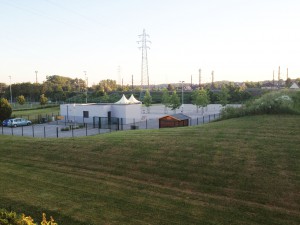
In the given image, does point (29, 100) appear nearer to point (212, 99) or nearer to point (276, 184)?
point (212, 99)

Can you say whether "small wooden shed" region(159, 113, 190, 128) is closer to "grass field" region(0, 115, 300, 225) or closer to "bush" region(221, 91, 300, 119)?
"bush" region(221, 91, 300, 119)

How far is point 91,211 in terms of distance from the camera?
33.2 ft

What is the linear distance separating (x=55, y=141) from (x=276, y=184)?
52.9 feet

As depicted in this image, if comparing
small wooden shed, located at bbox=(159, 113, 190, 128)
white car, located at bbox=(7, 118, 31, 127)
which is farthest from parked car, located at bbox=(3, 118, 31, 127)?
small wooden shed, located at bbox=(159, 113, 190, 128)

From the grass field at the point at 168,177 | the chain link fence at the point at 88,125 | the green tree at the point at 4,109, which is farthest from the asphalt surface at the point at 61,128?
the grass field at the point at 168,177

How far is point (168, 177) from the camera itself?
532 inches

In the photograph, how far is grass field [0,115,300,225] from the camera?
9.97m

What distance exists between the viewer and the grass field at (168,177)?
9969mm

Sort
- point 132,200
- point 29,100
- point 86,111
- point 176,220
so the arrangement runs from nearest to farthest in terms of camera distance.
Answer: point 176,220
point 132,200
point 86,111
point 29,100

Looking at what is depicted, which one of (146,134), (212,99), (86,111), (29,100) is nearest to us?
(146,134)

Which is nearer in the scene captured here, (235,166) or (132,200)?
(132,200)

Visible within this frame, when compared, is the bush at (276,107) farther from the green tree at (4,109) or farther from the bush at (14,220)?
the green tree at (4,109)

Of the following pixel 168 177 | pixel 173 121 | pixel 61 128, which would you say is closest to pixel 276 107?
pixel 173 121

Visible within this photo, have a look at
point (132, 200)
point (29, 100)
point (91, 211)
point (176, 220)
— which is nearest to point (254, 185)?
point (176, 220)
